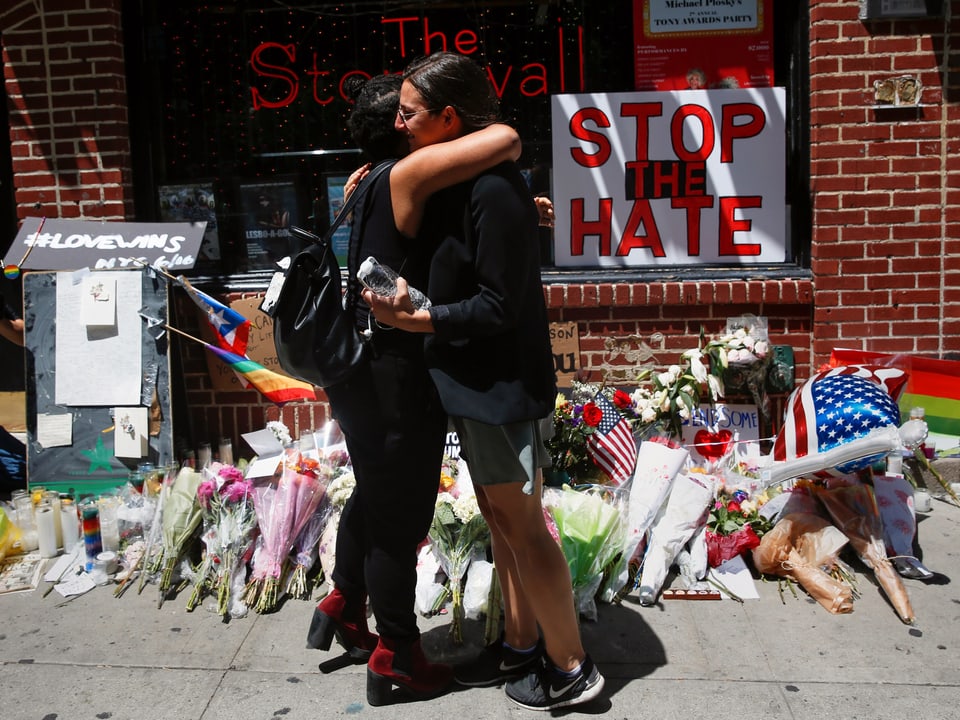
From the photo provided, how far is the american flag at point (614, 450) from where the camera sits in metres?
4.25

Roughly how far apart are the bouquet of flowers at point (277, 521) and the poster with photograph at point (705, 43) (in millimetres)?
2713

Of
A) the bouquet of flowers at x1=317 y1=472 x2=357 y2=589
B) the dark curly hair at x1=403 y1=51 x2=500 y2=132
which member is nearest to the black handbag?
the dark curly hair at x1=403 y1=51 x2=500 y2=132

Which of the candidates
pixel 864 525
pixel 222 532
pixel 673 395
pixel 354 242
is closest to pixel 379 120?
pixel 354 242

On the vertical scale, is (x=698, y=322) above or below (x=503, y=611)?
above

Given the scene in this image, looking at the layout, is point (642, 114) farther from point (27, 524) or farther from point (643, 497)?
point (27, 524)

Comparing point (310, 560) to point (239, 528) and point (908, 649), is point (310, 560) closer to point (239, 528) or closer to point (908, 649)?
point (239, 528)

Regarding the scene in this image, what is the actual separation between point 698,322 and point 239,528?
2.49 meters

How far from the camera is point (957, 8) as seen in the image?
4.55m

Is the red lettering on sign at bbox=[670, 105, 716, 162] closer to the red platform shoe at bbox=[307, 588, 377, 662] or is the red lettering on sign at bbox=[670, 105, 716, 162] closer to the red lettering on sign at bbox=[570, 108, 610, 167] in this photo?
the red lettering on sign at bbox=[570, 108, 610, 167]

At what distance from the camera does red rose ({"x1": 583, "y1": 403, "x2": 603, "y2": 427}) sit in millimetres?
4242

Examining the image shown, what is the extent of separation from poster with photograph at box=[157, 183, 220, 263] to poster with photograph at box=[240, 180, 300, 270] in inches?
6.9

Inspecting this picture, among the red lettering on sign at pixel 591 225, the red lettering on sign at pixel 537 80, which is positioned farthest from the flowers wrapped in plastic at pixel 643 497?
the red lettering on sign at pixel 537 80

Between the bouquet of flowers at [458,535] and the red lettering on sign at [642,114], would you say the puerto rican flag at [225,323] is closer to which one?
the bouquet of flowers at [458,535]

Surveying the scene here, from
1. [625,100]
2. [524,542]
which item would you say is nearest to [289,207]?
[625,100]
